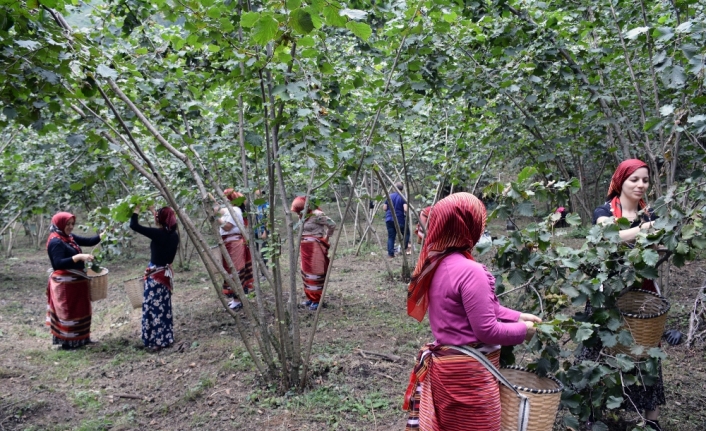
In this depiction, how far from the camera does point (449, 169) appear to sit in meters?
7.01

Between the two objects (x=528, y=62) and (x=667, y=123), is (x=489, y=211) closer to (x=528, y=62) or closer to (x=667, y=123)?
(x=667, y=123)

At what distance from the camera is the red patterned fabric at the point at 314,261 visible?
6.88 meters

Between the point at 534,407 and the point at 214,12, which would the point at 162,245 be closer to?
the point at 214,12

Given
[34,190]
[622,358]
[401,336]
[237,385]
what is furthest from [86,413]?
[34,190]

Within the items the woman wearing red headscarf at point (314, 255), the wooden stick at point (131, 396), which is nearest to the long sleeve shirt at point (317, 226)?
the woman wearing red headscarf at point (314, 255)

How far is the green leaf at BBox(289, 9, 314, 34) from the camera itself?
7.18 feet

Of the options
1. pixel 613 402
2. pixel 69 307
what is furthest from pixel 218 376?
pixel 613 402

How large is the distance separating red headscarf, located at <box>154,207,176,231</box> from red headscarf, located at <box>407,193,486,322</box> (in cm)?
Result: 420

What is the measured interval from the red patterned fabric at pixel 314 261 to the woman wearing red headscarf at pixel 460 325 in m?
4.72

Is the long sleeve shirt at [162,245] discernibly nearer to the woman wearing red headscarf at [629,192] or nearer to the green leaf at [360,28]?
the green leaf at [360,28]

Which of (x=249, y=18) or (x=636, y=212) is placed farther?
(x=636, y=212)

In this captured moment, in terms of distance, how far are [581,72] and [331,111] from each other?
2.25 meters

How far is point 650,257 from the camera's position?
2391 mm

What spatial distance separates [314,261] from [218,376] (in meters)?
2.53
